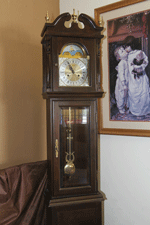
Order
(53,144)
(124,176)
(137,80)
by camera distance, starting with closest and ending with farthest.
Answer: (53,144), (137,80), (124,176)

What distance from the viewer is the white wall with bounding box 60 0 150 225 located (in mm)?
1910

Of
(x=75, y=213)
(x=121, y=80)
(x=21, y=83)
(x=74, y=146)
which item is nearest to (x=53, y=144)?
(x=74, y=146)

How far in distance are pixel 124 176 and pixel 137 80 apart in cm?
84

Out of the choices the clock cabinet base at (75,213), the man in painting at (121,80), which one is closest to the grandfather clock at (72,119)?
the clock cabinet base at (75,213)

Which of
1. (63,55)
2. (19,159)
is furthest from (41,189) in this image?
(63,55)

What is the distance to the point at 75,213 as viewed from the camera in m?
1.73

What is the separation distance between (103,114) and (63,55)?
2.32ft

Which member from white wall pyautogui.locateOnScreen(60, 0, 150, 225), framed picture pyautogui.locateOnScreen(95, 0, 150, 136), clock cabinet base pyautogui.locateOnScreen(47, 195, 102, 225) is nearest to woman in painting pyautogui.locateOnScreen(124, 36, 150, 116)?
framed picture pyautogui.locateOnScreen(95, 0, 150, 136)

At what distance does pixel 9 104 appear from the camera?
197cm

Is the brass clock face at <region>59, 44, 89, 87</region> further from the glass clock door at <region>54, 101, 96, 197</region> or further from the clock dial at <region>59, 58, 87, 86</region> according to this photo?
the glass clock door at <region>54, 101, 96, 197</region>

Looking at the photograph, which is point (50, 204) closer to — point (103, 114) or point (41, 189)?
point (41, 189)

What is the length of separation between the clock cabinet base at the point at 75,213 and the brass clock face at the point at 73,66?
885 mm

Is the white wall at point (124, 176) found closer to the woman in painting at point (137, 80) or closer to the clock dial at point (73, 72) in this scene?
the woman in painting at point (137, 80)

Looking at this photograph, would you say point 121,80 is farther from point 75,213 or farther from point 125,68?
point 75,213
